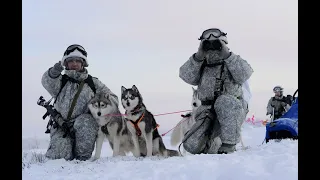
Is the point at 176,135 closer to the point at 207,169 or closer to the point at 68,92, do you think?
the point at 68,92

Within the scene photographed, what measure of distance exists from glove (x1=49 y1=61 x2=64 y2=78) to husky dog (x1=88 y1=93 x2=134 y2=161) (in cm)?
62

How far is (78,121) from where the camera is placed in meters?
6.20

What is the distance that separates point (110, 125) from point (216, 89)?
1.69 meters

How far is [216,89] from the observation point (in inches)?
227

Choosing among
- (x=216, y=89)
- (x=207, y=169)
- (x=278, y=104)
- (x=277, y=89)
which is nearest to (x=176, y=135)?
(x=216, y=89)

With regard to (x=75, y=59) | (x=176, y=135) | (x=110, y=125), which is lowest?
(x=176, y=135)

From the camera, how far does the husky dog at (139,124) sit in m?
6.29

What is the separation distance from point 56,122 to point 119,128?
0.92 m

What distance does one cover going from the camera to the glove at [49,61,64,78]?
20.2 feet

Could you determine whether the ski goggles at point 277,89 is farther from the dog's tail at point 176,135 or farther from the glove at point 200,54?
the glove at point 200,54

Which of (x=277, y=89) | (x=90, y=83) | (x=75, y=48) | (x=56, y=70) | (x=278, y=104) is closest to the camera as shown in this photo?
(x=56, y=70)

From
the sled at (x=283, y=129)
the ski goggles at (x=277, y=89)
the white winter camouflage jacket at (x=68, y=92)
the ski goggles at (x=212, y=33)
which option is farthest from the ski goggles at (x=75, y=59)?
the ski goggles at (x=277, y=89)

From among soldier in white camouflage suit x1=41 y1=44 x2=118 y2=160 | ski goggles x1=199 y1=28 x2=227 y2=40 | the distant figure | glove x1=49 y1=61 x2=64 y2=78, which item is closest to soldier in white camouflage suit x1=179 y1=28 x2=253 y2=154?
ski goggles x1=199 y1=28 x2=227 y2=40

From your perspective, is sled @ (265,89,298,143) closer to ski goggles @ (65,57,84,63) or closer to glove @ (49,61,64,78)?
ski goggles @ (65,57,84,63)
